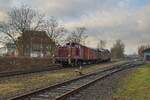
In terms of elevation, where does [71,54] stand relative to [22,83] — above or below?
above

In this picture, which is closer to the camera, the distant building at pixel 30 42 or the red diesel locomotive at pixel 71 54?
the red diesel locomotive at pixel 71 54

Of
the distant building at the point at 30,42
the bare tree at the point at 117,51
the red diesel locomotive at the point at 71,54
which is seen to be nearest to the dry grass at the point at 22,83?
the red diesel locomotive at the point at 71,54

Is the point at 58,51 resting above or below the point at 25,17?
below

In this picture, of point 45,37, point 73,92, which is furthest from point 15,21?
point 73,92

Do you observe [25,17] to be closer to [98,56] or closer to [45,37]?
[45,37]

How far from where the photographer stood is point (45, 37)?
85875 millimetres

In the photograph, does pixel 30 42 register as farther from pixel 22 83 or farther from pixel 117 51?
pixel 117 51

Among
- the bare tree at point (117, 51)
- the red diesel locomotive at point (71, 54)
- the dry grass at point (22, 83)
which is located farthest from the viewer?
the bare tree at point (117, 51)

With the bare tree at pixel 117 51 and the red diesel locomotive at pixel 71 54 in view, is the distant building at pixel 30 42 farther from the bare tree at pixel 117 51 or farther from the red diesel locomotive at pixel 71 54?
the bare tree at pixel 117 51

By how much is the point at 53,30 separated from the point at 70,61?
42754 millimetres

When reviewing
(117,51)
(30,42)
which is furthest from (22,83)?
(117,51)

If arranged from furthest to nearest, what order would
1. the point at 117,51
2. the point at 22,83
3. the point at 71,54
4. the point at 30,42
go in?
1. the point at 117,51
2. the point at 30,42
3. the point at 71,54
4. the point at 22,83

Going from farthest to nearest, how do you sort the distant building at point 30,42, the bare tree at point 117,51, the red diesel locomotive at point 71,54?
the bare tree at point 117,51, the distant building at point 30,42, the red diesel locomotive at point 71,54

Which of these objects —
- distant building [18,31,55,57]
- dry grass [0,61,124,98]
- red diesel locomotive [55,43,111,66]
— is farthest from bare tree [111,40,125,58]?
dry grass [0,61,124,98]
